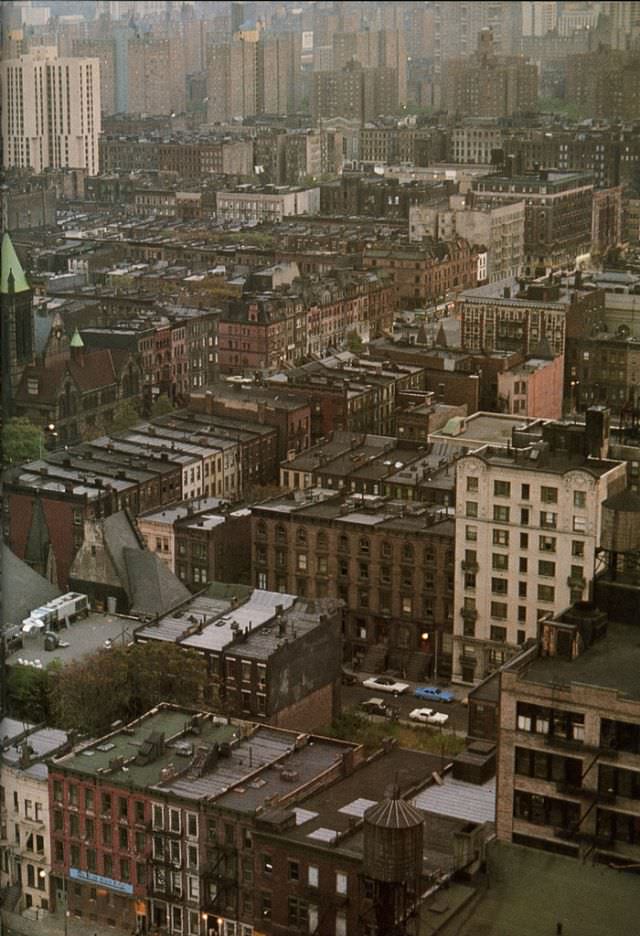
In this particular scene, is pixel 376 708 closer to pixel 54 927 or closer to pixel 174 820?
pixel 174 820

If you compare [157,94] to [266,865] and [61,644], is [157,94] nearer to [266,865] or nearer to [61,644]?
[61,644]

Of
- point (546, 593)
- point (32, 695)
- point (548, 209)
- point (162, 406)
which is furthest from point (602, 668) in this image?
point (548, 209)

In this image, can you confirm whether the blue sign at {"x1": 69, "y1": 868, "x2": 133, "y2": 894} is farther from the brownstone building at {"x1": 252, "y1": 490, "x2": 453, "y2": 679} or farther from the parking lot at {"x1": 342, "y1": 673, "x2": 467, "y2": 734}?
the brownstone building at {"x1": 252, "y1": 490, "x2": 453, "y2": 679}

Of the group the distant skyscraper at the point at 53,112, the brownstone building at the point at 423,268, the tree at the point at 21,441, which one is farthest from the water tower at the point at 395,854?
the distant skyscraper at the point at 53,112

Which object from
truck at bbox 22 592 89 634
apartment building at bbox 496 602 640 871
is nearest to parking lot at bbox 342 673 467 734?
truck at bbox 22 592 89 634

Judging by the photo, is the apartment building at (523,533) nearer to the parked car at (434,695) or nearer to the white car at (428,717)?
the parked car at (434,695)

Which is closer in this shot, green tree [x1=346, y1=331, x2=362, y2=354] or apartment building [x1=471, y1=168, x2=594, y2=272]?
green tree [x1=346, y1=331, x2=362, y2=354]

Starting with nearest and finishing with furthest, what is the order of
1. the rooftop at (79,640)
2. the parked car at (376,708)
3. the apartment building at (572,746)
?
the apartment building at (572,746), the rooftop at (79,640), the parked car at (376,708)
